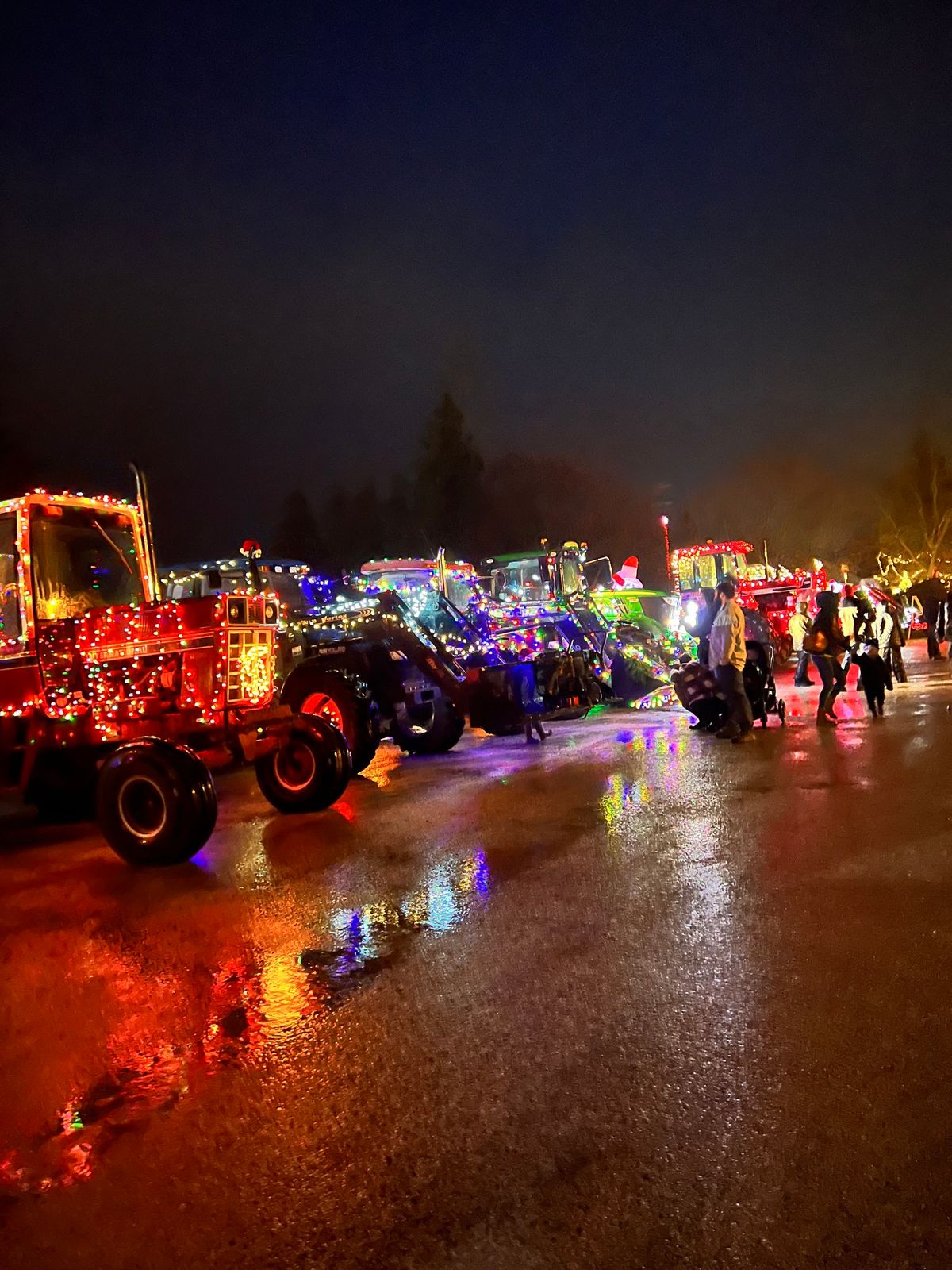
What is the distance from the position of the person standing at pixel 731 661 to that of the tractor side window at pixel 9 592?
7435 millimetres

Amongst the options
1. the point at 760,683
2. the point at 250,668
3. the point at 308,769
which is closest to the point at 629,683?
the point at 760,683

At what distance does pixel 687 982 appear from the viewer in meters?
4.21

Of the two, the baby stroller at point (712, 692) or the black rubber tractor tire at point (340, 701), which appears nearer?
the black rubber tractor tire at point (340, 701)

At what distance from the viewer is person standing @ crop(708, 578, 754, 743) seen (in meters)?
11.1

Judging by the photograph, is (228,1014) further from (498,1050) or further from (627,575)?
(627,575)

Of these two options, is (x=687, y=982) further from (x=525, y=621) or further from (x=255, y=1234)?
(x=525, y=621)

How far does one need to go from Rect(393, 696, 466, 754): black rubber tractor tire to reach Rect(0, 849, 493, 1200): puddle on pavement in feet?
20.4

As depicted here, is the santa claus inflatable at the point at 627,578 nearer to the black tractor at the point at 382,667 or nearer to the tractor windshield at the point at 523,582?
the tractor windshield at the point at 523,582

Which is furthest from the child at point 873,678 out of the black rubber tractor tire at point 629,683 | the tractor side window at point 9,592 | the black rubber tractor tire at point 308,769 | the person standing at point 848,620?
the tractor side window at point 9,592

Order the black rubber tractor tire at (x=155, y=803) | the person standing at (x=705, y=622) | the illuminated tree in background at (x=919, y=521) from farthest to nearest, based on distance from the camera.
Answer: the illuminated tree in background at (x=919, y=521)
the person standing at (x=705, y=622)
the black rubber tractor tire at (x=155, y=803)

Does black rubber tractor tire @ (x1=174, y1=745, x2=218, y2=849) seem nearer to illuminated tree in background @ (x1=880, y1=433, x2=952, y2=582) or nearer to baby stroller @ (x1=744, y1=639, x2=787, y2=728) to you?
baby stroller @ (x1=744, y1=639, x2=787, y2=728)

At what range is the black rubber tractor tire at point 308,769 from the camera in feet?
28.5

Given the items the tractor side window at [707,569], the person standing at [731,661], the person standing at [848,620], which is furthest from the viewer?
the tractor side window at [707,569]

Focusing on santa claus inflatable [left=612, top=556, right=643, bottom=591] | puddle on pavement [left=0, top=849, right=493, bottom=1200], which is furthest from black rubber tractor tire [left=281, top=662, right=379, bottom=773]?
santa claus inflatable [left=612, top=556, right=643, bottom=591]
